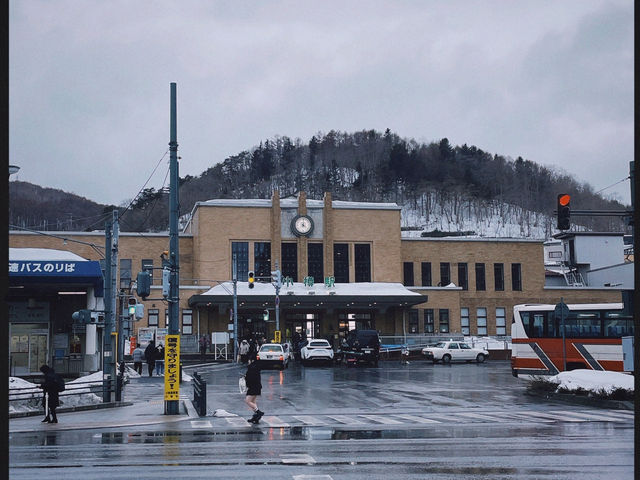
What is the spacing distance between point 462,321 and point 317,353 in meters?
26.8

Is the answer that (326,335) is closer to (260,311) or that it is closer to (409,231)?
(260,311)

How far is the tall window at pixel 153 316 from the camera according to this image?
6425 cm

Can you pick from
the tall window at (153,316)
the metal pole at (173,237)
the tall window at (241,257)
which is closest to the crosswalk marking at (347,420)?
the metal pole at (173,237)

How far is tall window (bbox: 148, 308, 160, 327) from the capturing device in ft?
211

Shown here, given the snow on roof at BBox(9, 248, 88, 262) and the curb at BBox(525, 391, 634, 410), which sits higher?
the snow on roof at BBox(9, 248, 88, 262)

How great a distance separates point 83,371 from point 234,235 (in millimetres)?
29550

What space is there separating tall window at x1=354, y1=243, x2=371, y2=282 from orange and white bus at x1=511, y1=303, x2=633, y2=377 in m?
34.7

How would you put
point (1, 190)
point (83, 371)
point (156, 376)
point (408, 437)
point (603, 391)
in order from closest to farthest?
point (1, 190) < point (408, 437) < point (603, 391) < point (83, 371) < point (156, 376)

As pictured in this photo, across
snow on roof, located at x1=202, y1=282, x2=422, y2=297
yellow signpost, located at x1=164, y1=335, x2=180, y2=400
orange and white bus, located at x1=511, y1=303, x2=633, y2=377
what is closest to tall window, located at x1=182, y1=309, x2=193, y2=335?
snow on roof, located at x1=202, y1=282, x2=422, y2=297

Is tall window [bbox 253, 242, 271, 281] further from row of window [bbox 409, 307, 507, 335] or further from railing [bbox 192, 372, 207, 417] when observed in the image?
railing [bbox 192, 372, 207, 417]

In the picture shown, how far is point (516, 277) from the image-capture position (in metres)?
72.6

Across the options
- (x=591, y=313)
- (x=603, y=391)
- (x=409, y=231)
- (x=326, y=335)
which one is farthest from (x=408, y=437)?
(x=409, y=231)

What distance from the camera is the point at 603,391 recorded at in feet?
77.4

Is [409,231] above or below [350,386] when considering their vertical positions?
above
